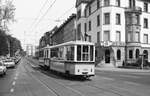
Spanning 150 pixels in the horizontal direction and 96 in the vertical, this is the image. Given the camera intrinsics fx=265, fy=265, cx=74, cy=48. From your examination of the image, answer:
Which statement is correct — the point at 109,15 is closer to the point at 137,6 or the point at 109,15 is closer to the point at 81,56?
the point at 137,6

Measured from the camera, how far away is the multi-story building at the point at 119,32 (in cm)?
5275

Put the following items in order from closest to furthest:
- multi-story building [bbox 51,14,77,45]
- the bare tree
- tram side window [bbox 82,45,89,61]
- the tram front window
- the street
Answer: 1. the street
2. tram side window [bbox 82,45,89,61]
3. the tram front window
4. the bare tree
5. multi-story building [bbox 51,14,77,45]

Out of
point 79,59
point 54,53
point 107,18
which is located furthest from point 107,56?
point 79,59

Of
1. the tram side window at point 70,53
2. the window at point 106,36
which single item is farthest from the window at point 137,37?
the tram side window at point 70,53

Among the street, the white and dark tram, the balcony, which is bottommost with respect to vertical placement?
the street

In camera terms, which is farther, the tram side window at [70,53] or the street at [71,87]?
the tram side window at [70,53]

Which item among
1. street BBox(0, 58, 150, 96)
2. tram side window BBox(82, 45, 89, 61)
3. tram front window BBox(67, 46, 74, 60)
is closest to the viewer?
street BBox(0, 58, 150, 96)

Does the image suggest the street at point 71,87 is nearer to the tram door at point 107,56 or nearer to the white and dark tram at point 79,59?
the white and dark tram at point 79,59

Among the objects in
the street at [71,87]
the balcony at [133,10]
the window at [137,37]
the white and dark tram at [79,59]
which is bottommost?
the street at [71,87]

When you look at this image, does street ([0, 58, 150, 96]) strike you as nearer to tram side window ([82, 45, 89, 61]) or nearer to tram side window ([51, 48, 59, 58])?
tram side window ([82, 45, 89, 61])

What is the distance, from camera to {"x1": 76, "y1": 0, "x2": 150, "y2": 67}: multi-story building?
52.8 m

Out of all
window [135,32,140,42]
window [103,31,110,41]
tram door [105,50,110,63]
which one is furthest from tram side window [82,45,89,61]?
window [135,32,140,42]

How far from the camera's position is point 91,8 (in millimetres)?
61312

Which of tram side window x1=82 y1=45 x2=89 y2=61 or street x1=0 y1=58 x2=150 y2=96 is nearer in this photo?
street x1=0 y1=58 x2=150 y2=96
